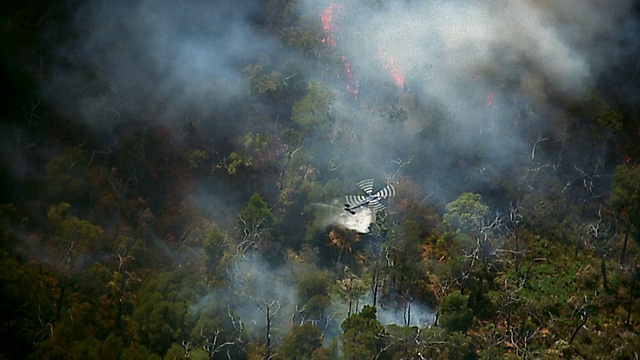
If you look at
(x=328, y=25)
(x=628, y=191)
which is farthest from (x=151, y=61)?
(x=628, y=191)

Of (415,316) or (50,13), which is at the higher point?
(50,13)

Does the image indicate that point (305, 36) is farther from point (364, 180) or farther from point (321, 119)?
point (364, 180)

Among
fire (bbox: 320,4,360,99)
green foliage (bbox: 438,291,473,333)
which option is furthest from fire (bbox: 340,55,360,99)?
green foliage (bbox: 438,291,473,333)

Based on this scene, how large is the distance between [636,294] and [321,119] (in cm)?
3253

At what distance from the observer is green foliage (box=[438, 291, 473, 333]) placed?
54594 millimetres

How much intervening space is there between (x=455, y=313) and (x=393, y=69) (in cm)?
3191

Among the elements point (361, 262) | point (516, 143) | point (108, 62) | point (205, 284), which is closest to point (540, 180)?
point (516, 143)

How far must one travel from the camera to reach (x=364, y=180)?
228 feet

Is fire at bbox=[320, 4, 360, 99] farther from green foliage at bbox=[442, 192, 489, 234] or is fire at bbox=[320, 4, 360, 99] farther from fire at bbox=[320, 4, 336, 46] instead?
green foliage at bbox=[442, 192, 489, 234]

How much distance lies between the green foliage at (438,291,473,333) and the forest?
14 cm

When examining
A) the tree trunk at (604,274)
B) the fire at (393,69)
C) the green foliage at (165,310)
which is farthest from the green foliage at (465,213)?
the green foliage at (165,310)

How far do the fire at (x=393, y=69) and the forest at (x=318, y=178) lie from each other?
9.5 inches

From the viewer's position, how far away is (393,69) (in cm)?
7700

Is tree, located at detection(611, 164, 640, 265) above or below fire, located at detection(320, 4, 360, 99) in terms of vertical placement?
below
